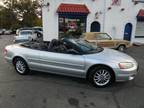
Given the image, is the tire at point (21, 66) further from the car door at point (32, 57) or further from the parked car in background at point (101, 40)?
the parked car in background at point (101, 40)

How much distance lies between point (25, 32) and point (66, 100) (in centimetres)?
1483

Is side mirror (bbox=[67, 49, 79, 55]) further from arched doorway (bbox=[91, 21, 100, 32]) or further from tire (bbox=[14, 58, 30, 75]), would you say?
arched doorway (bbox=[91, 21, 100, 32])

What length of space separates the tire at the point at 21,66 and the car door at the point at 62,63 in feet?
2.43

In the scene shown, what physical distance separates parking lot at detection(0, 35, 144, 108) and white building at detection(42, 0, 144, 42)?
945 cm

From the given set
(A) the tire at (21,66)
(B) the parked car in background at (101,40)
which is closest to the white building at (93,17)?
(B) the parked car in background at (101,40)

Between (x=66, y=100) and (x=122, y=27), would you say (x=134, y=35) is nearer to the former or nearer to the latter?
(x=122, y=27)

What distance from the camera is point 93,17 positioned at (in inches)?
623

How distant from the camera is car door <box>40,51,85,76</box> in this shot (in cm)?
543

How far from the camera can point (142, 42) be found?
1730 cm

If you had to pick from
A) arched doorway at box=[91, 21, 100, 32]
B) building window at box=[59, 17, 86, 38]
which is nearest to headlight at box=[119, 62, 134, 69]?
building window at box=[59, 17, 86, 38]

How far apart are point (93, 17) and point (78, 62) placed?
11.1 metres

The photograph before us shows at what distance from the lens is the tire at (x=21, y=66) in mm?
6441

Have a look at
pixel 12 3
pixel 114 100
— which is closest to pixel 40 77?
pixel 114 100

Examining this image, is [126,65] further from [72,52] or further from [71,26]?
[71,26]
